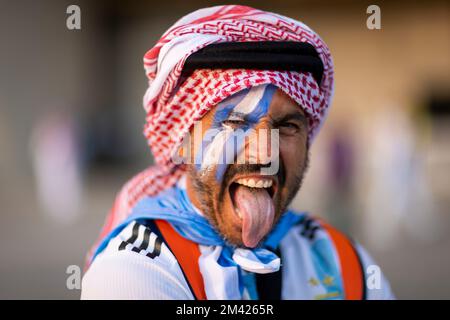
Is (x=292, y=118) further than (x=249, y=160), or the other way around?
(x=292, y=118)

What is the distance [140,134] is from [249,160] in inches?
539

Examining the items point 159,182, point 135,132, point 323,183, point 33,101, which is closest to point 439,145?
point 323,183

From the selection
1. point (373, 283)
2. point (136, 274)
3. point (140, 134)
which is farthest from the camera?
point (140, 134)

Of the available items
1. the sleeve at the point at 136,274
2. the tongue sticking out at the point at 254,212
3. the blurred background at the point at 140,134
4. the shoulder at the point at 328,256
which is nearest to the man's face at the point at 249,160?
the tongue sticking out at the point at 254,212

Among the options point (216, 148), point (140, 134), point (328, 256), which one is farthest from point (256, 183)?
point (140, 134)

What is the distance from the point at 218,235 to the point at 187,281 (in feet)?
0.72

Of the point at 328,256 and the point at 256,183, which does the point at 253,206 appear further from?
the point at 328,256

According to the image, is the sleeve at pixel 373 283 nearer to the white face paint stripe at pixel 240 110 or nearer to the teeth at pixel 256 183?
the teeth at pixel 256 183

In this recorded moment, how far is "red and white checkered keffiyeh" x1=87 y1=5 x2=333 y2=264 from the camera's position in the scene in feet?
6.86

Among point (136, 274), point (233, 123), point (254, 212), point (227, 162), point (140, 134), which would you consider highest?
point (233, 123)

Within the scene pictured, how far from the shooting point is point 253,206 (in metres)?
2.04

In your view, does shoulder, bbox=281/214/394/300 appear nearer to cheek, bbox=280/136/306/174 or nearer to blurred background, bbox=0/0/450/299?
cheek, bbox=280/136/306/174

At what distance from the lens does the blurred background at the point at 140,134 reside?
8.33m

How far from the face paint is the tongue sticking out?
12 cm
